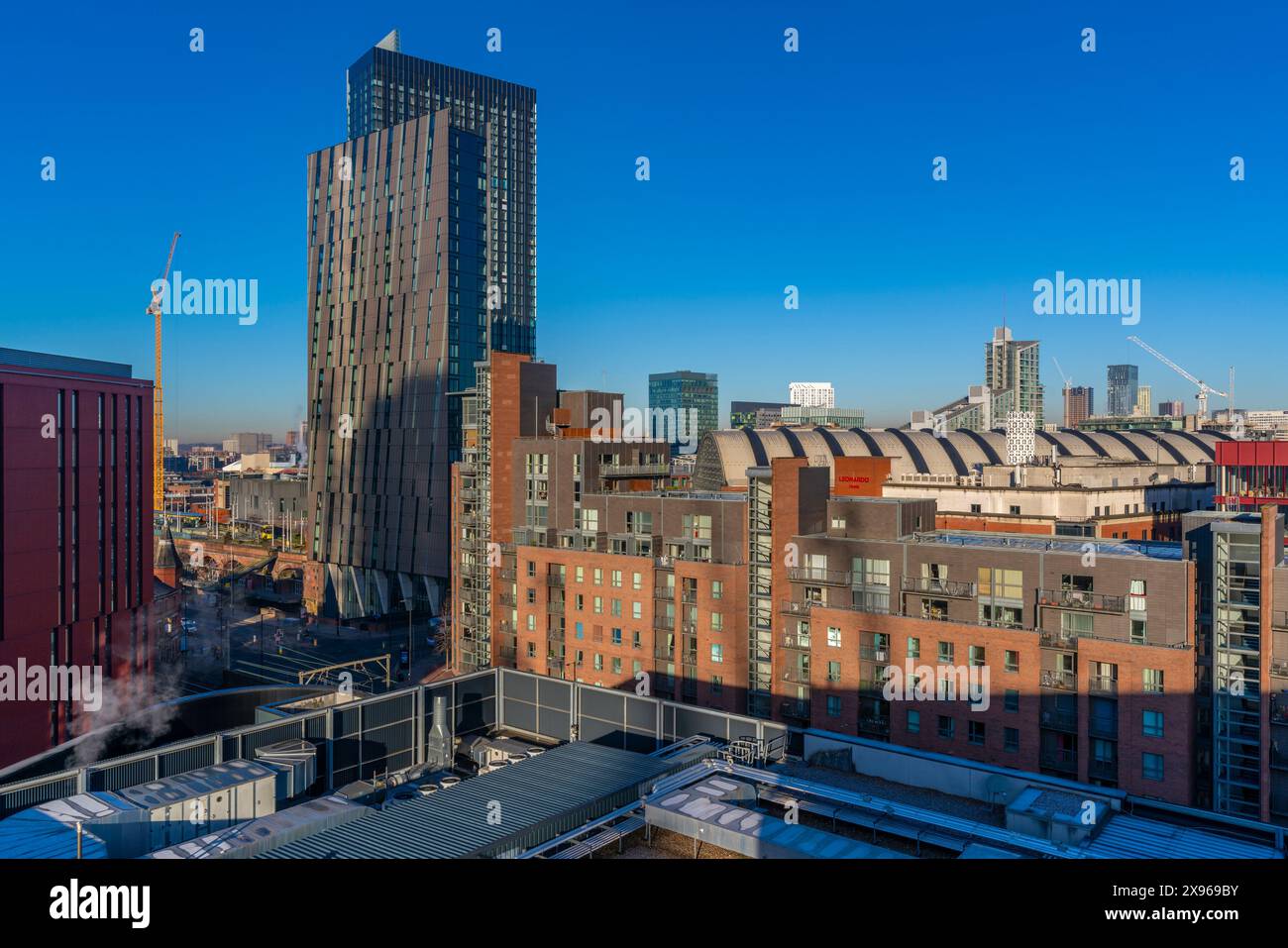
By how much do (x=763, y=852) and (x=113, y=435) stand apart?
44.8m

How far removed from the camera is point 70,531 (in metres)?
45.5

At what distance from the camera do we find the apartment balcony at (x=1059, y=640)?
3925cm

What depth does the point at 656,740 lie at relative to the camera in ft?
119

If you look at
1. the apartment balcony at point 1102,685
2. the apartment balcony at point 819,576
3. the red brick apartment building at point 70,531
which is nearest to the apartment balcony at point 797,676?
the apartment balcony at point 819,576

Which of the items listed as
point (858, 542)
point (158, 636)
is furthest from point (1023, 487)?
point (158, 636)

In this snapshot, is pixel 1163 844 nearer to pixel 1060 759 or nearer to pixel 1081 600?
pixel 1060 759

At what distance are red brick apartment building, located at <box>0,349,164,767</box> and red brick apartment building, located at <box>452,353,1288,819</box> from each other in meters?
21.4

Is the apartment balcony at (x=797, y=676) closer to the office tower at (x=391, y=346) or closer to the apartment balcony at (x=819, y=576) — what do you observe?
the apartment balcony at (x=819, y=576)

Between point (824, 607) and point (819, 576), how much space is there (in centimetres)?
177

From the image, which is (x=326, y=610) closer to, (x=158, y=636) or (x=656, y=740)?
(x=158, y=636)

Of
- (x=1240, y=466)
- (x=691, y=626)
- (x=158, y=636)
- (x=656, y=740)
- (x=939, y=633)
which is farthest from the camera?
(x=1240, y=466)

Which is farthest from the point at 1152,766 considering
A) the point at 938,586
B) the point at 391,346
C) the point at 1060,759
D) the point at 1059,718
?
the point at 391,346

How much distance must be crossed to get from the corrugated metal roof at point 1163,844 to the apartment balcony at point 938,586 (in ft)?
70.7

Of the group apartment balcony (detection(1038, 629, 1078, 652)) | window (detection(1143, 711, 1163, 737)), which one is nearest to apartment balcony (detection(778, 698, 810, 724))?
apartment balcony (detection(1038, 629, 1078, 652))
